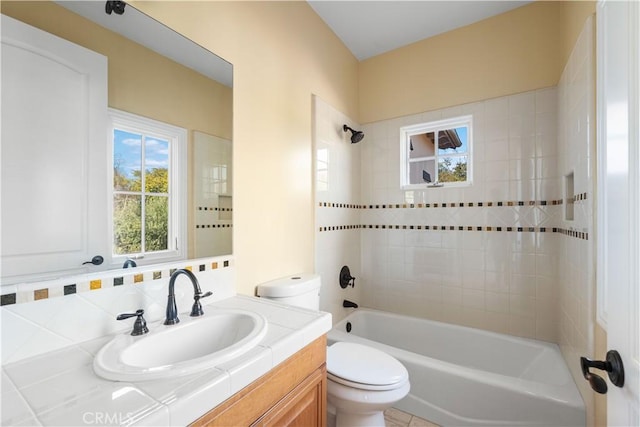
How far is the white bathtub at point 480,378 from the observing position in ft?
4.46

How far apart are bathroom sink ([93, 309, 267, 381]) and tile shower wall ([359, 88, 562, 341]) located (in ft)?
5.64

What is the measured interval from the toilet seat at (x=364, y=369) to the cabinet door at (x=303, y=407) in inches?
9.9

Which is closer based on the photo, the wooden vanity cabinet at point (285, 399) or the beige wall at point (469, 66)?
the wooden vanity cabinet at point (285, 399)

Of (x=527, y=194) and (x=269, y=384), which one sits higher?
(x=527, y=194)

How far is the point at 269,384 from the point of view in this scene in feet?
2.68

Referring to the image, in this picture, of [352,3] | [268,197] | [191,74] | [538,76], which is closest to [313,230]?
[268,197]

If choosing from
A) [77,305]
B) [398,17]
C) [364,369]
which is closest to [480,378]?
[364,369]

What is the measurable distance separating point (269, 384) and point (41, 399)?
0.51 metres

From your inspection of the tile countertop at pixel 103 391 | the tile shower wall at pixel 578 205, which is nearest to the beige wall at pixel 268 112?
the tile countertop at pixel 103 391

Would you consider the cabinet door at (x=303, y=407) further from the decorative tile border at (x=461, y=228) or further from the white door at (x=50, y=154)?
the decorative tile border at (x=461, y=228)

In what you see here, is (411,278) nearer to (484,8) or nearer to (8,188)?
(484,8)

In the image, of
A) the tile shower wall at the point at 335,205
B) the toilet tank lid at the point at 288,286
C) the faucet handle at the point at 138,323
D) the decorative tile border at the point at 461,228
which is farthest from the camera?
the tile shower wall at the point at 335,205

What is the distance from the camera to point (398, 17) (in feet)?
6.81

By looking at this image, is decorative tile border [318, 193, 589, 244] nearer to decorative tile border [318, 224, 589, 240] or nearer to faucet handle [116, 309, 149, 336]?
decorative tile border [318, 224, 589, 240]
